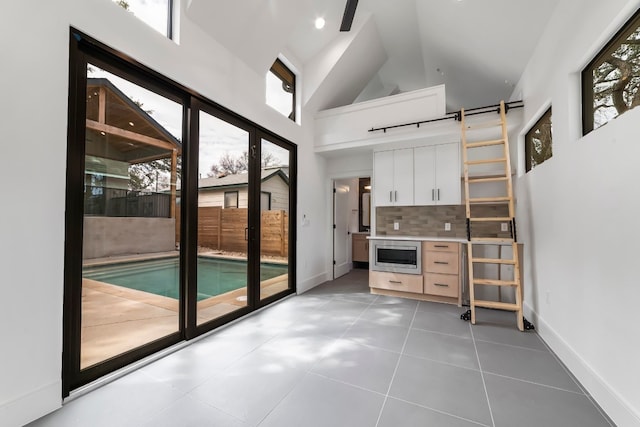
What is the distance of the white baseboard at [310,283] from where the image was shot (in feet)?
14.6

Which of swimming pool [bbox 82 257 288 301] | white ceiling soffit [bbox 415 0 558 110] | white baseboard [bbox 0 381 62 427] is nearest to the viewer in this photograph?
white baseboard [bbox 0 381 62 427]

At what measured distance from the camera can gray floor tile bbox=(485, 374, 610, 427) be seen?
161cm

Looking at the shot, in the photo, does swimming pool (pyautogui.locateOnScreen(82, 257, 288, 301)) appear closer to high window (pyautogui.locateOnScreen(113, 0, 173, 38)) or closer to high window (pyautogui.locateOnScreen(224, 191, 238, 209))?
high window (pyautogui.locateOnScreen(224, 191, 238, 209))

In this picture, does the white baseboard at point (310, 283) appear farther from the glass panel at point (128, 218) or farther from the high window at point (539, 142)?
the high window at point (539, 142)

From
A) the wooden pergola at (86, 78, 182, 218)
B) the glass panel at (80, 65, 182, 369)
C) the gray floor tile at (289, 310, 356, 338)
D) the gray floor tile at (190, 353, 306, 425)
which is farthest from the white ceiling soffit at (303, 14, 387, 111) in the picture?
the gray floor tile at (190, 353, 306, 425)

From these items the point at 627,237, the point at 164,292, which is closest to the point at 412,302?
the point at 627,237

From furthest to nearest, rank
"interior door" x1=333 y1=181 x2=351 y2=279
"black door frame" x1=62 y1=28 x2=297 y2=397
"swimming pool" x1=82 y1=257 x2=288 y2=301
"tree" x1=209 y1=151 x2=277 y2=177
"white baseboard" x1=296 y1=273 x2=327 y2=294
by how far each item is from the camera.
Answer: "interior door" x1=333 y1=181 x2=351 y2=279 → "white baseboard" x1=296 y1=273 x2=327 y2=294 → "tree" x1=209 y1=151 x2=277 y2=177 → "swimming pool" x1=82 y1=257 x2=288 y2=301 → "black door frame" x1=62 y1=28 x2=297 y2=397

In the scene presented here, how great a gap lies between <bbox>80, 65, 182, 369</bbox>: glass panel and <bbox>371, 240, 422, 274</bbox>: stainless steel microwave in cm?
303

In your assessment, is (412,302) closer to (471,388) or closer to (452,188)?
(452,188)

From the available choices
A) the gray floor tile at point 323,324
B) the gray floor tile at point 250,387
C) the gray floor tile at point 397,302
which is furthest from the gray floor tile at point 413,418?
the gray floor tile at point 397,302

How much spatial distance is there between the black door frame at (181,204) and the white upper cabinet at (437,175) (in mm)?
2551

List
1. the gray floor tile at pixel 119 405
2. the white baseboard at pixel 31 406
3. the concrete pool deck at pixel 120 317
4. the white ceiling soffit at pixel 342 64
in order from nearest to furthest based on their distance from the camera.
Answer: the white baseboard at pixel 31 406, the gray floor tile at pixel 119 405, the concrete pool deck at pixel 120 317, the white ceiling soffit at pixel 342 64

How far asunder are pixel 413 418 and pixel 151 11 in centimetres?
375

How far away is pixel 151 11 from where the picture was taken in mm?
2354
